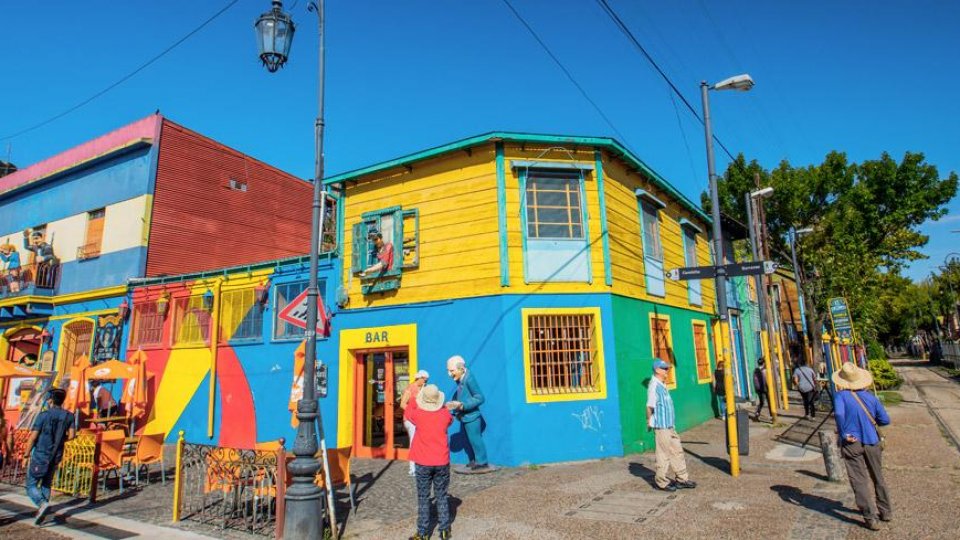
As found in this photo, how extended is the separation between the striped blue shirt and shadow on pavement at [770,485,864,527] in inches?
63.0

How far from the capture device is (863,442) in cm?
574

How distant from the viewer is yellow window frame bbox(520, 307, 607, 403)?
1008 cm

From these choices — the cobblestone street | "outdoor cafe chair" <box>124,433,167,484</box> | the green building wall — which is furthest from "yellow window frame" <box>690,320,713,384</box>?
"outdoor cafe chair" <box>124,433,167,484</box>

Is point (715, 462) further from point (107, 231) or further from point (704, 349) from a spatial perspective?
point (107, 231)

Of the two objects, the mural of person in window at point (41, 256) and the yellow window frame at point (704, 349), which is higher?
the mural of person in window at point (41, 256)

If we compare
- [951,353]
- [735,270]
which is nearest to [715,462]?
[735,270]

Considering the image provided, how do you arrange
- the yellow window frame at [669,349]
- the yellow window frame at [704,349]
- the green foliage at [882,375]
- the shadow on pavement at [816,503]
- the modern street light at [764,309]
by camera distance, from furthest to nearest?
the green foliage at [882,375], the yellow window frame at [704,349], the modern street light at [764,309], the yellow window frame at [669,349], the shadow on pavement at [816,503]

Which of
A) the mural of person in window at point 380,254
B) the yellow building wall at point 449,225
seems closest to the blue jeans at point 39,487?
the yellow building wall at point 449,225

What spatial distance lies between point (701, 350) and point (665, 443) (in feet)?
30.7

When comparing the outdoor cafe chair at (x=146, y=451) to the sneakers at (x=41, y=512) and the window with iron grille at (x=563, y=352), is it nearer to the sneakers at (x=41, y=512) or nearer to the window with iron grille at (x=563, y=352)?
the sneakers at (x=41, y=512)

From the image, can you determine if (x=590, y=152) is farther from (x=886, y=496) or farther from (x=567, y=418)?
(x=886, y=496)

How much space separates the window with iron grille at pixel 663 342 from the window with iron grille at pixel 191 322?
1166 cm

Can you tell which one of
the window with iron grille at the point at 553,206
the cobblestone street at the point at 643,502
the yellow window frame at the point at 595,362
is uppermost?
the window with iron grille at the point at 553,206

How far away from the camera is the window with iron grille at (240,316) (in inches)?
541
